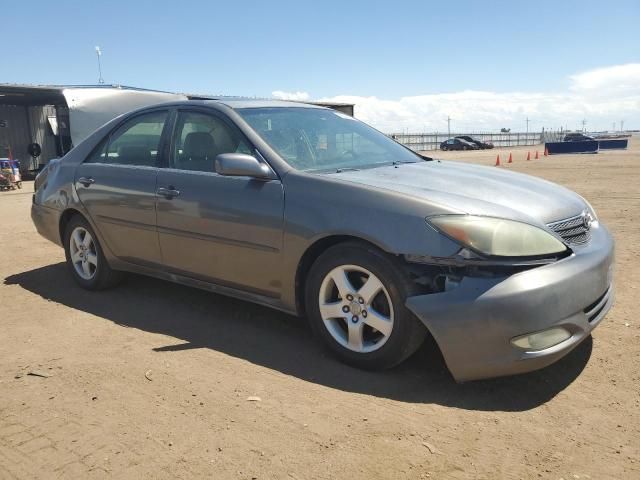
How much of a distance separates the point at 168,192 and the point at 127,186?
20.9 inches

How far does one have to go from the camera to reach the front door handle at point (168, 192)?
394 centimetres

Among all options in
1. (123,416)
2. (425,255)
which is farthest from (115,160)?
(425,255)

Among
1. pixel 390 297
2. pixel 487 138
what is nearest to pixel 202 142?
pixel 390 297

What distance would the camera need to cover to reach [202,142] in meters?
3.98

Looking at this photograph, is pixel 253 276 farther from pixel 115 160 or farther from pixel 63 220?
pixel 63 220

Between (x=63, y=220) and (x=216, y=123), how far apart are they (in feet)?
6.85

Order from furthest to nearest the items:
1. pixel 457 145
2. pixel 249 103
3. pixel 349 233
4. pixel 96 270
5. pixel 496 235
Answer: pixel 457 145 → pixel 96 270 → pixel 249 103 → pixel 349 233 → pixel 496 235

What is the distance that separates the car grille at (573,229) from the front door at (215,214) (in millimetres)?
1603

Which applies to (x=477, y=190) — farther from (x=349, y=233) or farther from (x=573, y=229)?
(x=349, y=233)

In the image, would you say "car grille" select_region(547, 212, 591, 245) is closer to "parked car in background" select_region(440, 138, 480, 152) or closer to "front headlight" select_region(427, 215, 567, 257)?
"front headlight" select_region(427, 215, 567, 257)

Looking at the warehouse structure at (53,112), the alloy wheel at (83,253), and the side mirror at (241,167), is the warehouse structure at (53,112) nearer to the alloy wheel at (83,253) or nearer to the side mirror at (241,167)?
the alloy wheel at (83,253)

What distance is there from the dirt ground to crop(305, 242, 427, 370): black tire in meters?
0.10

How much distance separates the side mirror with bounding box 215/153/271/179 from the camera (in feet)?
11.2

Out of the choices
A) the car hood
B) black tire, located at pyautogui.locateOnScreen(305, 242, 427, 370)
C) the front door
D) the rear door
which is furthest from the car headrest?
black tire, located at pyautogui.locateOnScreen(305, 242, 427, 370)
